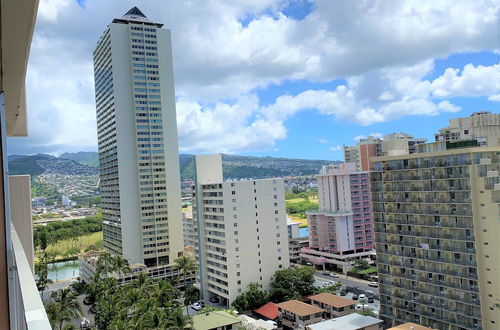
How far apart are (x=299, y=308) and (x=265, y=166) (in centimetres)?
13446

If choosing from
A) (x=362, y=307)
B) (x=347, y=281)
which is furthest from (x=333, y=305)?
(x=347, y=281)

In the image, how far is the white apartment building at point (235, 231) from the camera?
81.3 ft

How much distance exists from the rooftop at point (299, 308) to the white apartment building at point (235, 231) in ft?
12.7

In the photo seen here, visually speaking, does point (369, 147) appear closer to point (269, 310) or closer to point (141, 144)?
point (141, 144)

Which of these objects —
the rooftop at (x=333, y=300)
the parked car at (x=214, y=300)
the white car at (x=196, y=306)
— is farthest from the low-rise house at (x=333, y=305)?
the white car at (x=196, y=306)

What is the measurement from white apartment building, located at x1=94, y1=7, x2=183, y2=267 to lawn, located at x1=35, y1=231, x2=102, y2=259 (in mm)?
11279

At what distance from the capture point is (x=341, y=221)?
34875mm

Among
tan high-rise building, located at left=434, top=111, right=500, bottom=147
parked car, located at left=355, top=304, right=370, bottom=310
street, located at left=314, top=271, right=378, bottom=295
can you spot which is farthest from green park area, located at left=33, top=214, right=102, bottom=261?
tan high-rise building, located at left=434, top=111, right=500, bottom=147

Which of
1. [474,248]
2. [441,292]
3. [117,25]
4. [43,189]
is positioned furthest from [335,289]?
[43,189]

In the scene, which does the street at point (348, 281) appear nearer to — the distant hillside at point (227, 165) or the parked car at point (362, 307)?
the parked car at point (362, 307)

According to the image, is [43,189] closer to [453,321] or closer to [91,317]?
[91,317]

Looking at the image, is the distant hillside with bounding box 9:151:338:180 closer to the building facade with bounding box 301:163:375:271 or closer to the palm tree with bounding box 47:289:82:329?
the building facade with bounding box 301:163:375:271

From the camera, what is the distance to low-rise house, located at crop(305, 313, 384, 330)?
17.9 meters

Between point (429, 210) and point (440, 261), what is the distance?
7.12 ft
